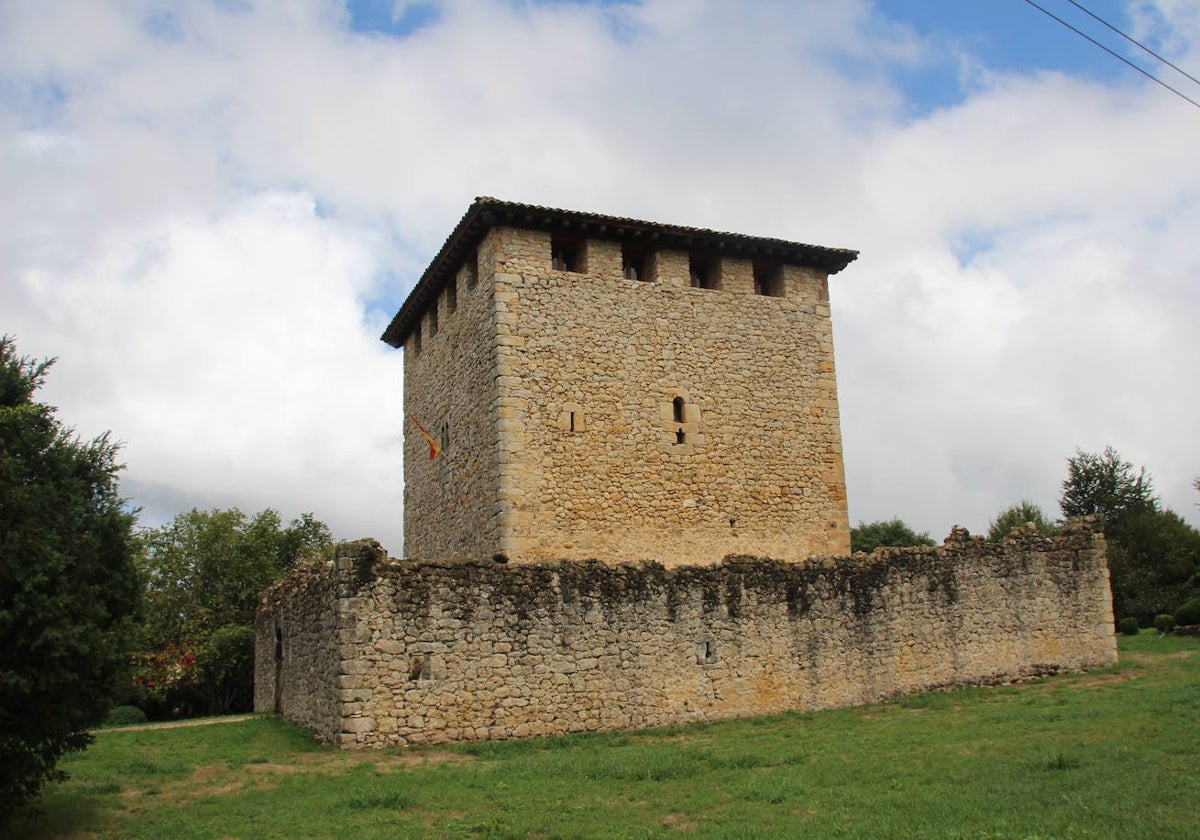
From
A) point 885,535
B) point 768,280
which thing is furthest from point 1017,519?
point 768,280

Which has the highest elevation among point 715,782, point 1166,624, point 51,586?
point 51,586

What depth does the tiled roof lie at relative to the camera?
65.6ft

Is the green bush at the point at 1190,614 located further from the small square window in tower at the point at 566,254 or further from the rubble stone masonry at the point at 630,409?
the small square window in tower at the point at 566,254

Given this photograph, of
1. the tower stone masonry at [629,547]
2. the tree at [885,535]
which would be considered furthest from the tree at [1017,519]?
the tower stone masonry at [629,547]

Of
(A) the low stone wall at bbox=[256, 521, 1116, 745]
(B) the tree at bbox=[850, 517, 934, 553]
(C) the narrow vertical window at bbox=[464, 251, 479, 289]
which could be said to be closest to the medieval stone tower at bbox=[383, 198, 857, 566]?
(C) the narrow vertical window at bbox=[464, 251, 479, 289]

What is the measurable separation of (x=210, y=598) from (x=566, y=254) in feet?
62.1

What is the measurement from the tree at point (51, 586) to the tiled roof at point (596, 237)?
11194 mm

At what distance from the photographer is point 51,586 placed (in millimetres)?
9070

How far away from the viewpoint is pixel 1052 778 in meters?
9.79

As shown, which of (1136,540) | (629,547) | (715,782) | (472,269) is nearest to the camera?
(715,782)

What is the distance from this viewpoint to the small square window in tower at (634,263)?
2167 cm

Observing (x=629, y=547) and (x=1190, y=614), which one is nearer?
(x=629, y=547)

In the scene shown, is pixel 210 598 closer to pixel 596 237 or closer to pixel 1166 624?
pixel 596 237

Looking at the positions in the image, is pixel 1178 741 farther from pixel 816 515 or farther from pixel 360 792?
pixel 816 515
